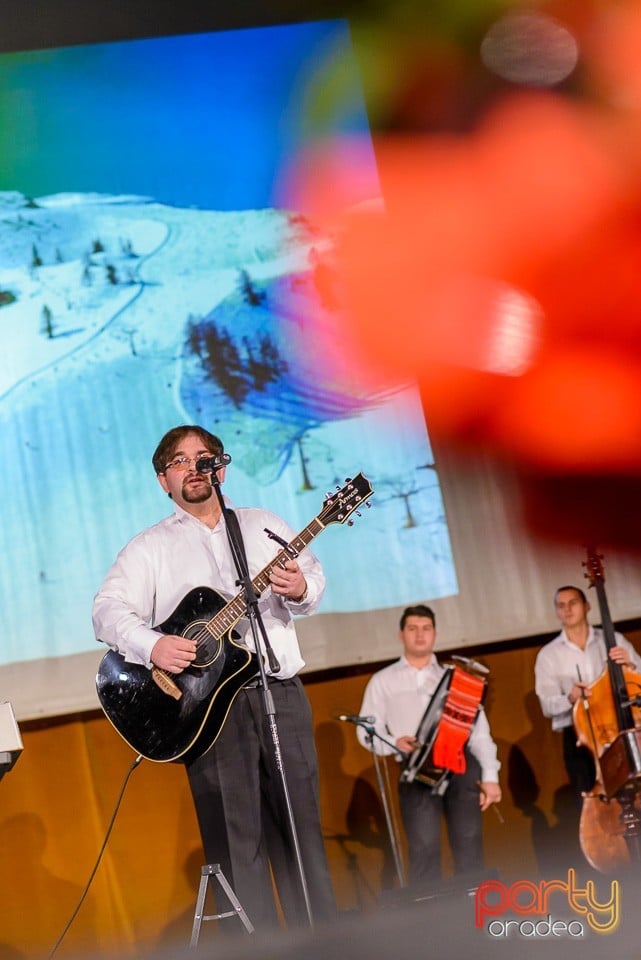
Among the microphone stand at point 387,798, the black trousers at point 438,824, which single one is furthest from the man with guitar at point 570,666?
the microphone stand at point 387,798

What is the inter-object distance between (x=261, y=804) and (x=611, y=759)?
1.94m

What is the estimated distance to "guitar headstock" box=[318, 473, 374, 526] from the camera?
13.5 ft

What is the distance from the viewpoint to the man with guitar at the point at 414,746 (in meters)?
5.59

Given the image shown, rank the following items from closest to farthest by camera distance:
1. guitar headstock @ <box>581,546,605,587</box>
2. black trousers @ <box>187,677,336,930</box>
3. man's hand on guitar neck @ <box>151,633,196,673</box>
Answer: black trousers @ <box>187,677,336,930</box>, man's hand on guitar neck @ <box>151,633,196,673</box>, guitar headstock @ <box>581,546,605,587</box>

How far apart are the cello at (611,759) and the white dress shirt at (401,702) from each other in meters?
0.51

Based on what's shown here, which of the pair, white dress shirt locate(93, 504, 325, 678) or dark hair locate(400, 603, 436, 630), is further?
dark hair locate(400, 603, 436, 630)

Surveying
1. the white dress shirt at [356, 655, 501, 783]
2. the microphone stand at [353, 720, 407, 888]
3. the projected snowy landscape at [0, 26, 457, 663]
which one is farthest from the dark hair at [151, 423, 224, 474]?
the white dress shirt at [356, 655, 501, 783]

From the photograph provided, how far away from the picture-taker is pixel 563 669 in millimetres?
6000

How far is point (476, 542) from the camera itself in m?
6.21

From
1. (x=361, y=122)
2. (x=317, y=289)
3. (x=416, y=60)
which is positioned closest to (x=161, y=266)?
(x=317, y=289)

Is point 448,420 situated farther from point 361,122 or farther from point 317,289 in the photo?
point 361,122

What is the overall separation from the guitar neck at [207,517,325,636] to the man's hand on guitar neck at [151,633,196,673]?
12 centimetres

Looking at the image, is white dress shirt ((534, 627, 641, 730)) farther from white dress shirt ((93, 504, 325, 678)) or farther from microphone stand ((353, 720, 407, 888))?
white dress shirt ((93, 504, 325, 678))

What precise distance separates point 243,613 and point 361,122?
338cm
